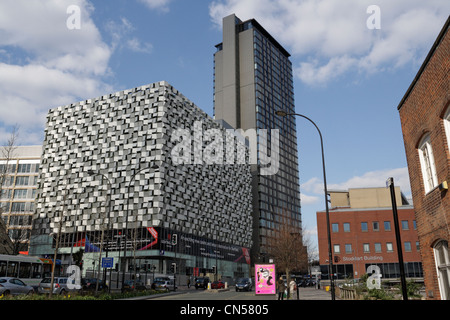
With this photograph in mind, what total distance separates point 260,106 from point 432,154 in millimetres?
135489

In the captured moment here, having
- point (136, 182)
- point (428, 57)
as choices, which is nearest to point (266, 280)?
point (428, 57)

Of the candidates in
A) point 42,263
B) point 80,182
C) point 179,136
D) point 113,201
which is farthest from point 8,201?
point 42,263

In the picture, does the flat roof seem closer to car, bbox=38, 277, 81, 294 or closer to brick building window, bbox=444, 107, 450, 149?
brick building window, bbox=444, 107, 450, 149

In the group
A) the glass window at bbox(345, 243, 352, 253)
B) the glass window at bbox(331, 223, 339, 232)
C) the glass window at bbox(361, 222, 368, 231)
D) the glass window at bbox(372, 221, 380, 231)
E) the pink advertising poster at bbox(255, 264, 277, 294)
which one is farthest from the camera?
the glass window at bbox(331, 223, 339, 232)

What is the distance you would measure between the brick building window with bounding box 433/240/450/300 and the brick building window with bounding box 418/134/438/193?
87.2 inches

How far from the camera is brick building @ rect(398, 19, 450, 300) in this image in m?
13.2

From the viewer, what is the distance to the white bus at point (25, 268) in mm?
34256

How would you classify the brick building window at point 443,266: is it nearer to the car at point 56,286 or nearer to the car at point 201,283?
the car at point 56,286

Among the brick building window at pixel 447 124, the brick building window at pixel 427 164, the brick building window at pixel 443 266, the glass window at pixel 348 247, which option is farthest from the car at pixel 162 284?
the brick building window at pixel 447 124
